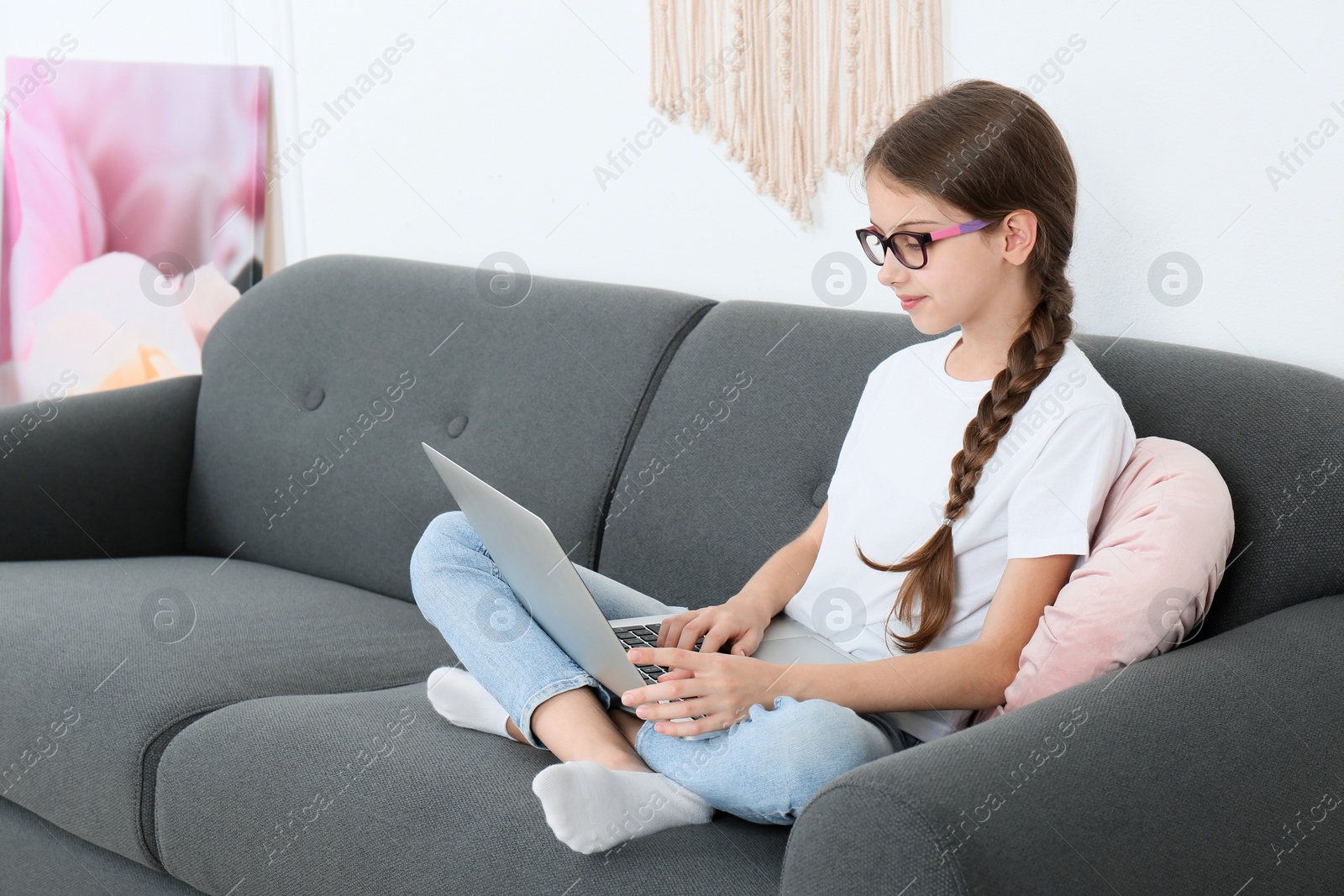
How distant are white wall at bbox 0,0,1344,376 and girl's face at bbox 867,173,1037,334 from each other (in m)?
0.33

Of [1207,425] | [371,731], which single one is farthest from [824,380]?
[371,731]

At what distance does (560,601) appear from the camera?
111 centimetres

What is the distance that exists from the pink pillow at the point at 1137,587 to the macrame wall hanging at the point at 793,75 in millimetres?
765

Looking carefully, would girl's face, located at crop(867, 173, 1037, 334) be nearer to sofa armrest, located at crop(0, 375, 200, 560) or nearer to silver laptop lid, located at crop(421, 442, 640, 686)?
silver laptop lid, located at crop(421, 442, 640, 686)

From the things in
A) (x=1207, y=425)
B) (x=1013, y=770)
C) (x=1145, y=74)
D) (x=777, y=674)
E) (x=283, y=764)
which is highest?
(x=1145, y=74)

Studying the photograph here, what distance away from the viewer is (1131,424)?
3.97 ft

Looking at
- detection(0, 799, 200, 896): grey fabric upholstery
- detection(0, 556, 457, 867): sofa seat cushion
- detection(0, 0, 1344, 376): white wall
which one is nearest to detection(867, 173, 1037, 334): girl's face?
detection(0, 0, 1344, 376): white wall

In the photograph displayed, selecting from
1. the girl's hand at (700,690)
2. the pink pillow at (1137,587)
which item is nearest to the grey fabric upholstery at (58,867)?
the girl's hand at (700,690)

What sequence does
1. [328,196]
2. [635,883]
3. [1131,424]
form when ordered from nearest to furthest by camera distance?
[635,883] → [1131,424] → [328,196]

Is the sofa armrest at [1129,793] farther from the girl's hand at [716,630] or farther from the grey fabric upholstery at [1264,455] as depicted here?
the girl's hand at [716,630]

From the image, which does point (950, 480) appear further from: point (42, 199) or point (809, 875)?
point (42, 199)

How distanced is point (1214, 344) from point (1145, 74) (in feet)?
1.11

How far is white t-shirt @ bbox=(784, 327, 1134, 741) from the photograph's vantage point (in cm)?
114

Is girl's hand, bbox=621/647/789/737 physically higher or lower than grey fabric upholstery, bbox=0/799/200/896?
higher
